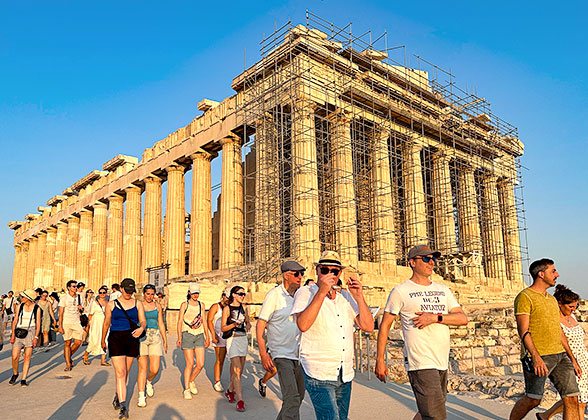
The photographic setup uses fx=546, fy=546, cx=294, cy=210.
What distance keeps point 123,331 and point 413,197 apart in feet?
81.5

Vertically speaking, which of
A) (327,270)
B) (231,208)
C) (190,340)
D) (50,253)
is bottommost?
Result: (190,340)

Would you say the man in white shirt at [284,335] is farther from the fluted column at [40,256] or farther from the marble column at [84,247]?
the fluted column at [40,256]

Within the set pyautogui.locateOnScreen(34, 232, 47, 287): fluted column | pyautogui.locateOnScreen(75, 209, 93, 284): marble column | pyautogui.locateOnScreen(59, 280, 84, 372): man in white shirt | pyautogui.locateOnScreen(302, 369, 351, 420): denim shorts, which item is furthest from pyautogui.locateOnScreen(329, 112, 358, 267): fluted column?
pyautogui.locateOnScreen(34, 232, 47, 287): fluted column

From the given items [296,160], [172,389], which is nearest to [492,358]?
[172,389]

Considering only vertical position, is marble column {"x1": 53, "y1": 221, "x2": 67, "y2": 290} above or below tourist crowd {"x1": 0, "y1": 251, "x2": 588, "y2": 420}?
above

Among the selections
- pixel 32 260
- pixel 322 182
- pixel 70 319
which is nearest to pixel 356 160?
pixel 322 182

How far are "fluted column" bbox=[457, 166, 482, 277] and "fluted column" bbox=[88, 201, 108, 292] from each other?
25.2m

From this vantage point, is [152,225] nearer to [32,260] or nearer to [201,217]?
[201,217]

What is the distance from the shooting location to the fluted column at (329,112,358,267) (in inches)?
983

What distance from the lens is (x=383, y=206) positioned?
2814cm

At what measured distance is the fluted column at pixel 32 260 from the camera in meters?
54.9

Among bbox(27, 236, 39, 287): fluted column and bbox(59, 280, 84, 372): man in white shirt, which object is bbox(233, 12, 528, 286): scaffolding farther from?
bbox(27, 236, 39, 287): fluted column

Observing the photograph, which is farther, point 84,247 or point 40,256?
point 40,256

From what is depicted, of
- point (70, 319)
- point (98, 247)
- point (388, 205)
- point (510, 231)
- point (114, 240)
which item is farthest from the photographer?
point (98, 247)
